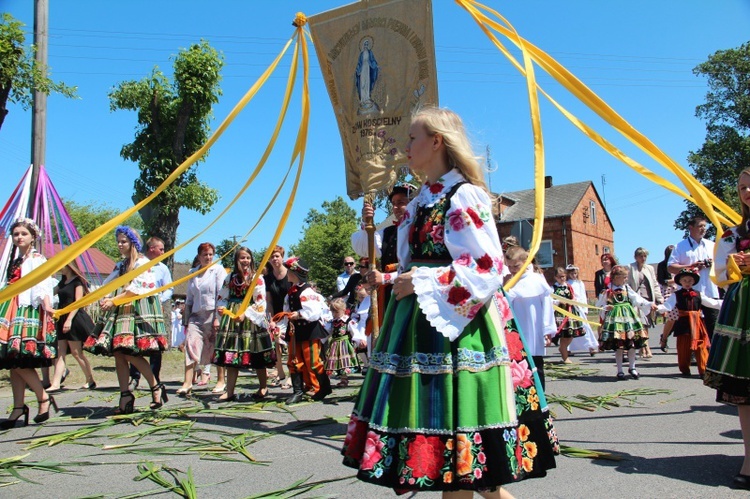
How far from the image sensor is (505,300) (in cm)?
284

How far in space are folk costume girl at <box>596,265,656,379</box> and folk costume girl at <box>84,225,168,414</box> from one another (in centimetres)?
622

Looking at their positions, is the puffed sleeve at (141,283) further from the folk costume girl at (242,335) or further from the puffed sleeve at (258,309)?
the puffed sleeve at (258,309)

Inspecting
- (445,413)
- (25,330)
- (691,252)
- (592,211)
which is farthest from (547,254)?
(445,413)

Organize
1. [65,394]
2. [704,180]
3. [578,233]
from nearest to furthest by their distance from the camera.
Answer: [65,394], [704,180], [578,233]

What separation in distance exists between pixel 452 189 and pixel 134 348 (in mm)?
4896

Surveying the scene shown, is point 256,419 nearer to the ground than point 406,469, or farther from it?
nearer to the ground

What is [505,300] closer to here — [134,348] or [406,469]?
[406,469]

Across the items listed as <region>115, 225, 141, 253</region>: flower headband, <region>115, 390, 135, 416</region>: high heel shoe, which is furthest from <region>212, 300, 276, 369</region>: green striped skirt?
<region>115, 225, 141, 253</region>: flower headband

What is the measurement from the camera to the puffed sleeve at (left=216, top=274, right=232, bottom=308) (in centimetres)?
774

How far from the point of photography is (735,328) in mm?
3977

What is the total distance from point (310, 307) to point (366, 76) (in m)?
2.95

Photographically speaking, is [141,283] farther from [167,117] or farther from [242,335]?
[167,117]

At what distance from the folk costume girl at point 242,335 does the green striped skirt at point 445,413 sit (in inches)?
201

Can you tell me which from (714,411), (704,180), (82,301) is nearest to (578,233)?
A: (704,180)
